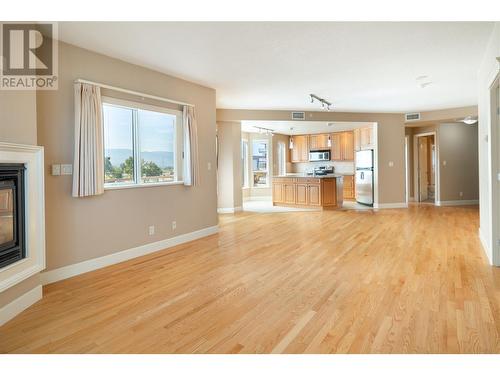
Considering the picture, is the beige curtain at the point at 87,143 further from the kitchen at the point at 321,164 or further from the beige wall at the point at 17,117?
the kitchen at the point at 321,164

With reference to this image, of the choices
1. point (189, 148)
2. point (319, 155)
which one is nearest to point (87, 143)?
point (189, 148)

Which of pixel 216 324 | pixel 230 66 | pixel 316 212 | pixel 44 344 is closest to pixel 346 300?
pixel 216 324

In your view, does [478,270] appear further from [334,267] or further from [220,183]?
[220,183]

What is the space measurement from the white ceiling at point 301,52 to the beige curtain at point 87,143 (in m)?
0.58

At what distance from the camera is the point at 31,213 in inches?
105

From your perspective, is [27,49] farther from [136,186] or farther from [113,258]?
[113,258]

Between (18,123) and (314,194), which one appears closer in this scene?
(18,123)

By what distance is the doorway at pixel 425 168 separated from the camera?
9977 millimetres

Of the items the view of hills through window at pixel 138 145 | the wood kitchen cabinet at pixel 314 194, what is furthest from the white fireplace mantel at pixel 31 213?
the wood kitchen cabinet at pixel 314 194

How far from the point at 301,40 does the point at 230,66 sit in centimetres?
120

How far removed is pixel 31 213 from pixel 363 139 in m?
8.71

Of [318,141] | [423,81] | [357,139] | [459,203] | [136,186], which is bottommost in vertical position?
[459,203]

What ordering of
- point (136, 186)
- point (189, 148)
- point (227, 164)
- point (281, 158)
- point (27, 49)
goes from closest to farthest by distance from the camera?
point (27, 49)
point (136, 186)
point (189, 148)
point (227, 164)
point (281, 158)

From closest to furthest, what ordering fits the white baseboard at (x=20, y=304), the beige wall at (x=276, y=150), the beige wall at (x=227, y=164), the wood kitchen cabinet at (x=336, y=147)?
1. the white baseboard at (x=20, y=304)
2. the beige wall at (x=227, y=164)
3. the wood kitchen cabinet at (x=336, y=147)
4. the beige wall at (x=276, y=150)
